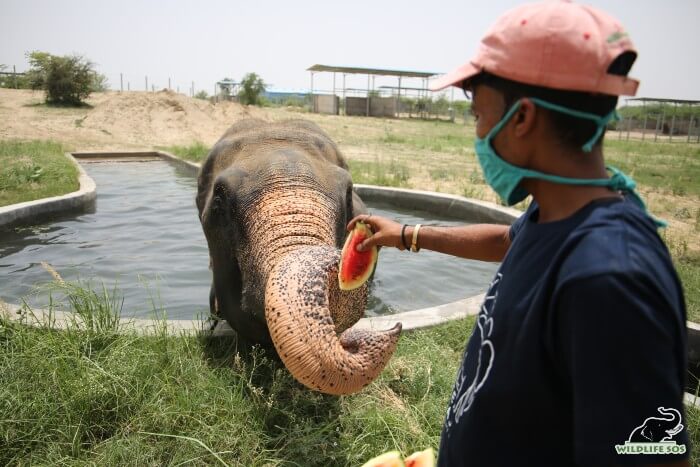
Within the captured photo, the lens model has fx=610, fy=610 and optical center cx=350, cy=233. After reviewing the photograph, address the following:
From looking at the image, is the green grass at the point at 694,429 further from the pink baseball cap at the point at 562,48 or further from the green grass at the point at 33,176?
the green grass at the point at 33,176

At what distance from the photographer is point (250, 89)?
44250 mm

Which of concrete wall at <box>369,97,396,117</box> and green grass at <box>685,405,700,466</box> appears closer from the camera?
green grass at <box>685,405,700,466</box>

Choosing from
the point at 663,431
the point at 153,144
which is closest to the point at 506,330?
the point at 663,431

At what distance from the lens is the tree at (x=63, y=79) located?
33875 millimetres

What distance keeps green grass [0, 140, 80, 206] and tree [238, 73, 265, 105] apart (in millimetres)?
30533

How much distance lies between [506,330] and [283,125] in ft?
12.8

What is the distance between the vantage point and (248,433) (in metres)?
3.34

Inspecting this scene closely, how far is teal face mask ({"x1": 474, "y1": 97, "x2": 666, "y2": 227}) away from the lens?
140 cm

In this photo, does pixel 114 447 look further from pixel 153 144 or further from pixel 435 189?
pixel 153 144

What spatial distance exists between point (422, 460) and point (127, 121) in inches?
1101

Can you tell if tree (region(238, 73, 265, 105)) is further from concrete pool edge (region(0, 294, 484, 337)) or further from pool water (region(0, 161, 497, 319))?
concrete pool edge (region(0, 294, 484, 337))

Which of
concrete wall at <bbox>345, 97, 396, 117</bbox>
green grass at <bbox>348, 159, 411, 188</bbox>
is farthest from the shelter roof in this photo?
green grass at <bbox>348, 159, 411, 188</bbox>

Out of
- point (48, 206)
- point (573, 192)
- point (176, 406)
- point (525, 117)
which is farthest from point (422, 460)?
point (48, 206)

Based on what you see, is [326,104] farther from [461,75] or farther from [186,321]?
[461,75]
